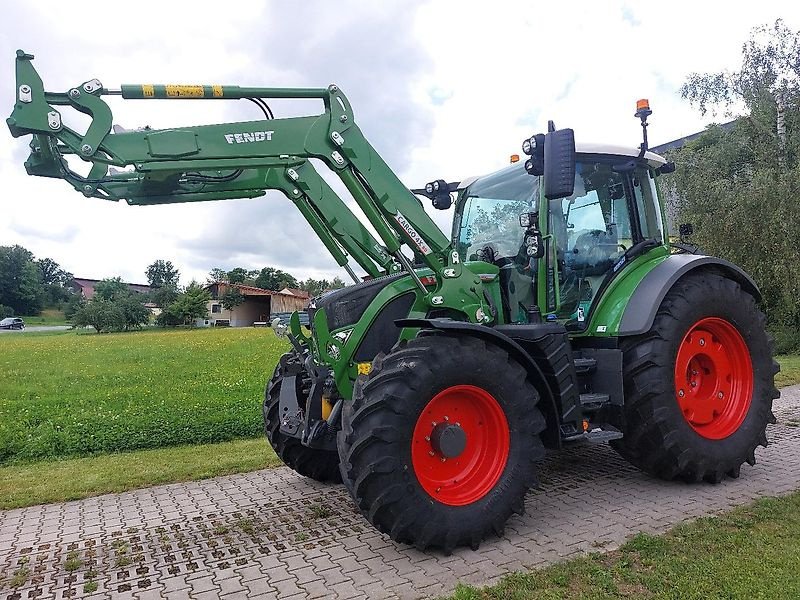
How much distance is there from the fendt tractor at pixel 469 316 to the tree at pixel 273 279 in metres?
80.1

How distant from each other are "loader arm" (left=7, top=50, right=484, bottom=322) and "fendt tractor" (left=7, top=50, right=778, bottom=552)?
0.01 meters

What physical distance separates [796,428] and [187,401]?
857 centimetres

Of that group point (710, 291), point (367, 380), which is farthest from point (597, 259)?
point (367, 380)

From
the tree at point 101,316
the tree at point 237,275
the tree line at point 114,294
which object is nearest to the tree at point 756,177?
the tree line at point 114,294

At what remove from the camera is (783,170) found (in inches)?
592

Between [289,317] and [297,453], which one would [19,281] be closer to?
[289,317]

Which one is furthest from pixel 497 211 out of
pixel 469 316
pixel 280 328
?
pixel 280 328

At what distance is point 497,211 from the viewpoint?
18.3ft

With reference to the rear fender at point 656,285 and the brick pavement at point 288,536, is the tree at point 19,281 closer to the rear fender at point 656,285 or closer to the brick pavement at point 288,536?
the brick pavement at point 288,536

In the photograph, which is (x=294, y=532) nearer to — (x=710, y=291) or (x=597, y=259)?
(x=597, y=259)

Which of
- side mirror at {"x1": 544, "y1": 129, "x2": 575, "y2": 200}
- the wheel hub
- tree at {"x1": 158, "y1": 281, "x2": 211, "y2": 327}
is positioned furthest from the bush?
tree at {"x1": 158, "y1": 281, "x2": 211, "y2": 327}

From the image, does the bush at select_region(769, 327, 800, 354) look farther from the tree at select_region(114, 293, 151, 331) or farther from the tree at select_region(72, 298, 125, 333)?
the tree at select_region(114, 293, 151, 331)

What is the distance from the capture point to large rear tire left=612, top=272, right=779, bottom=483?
191 inches

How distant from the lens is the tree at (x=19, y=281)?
77.0 m
